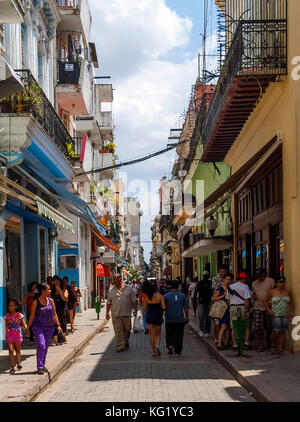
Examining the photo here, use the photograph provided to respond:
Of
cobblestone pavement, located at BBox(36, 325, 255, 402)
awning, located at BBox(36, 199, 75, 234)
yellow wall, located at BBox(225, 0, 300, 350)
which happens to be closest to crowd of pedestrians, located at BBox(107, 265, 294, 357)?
yellow wall, located at BBox(225, 0, 300, 350)

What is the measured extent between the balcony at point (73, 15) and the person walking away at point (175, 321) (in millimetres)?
13693

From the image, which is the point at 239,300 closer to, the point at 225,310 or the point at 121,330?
the point at 225,310

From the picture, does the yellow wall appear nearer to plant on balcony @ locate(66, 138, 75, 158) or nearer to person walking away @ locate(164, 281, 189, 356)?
person walking away @ locate(164, 281, 189, 356)

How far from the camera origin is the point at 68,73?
24.5 meters

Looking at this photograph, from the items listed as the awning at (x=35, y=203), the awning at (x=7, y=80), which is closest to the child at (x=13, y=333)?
the awning at (x=35, y=203)

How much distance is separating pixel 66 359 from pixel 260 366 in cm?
402

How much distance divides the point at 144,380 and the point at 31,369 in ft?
7.22

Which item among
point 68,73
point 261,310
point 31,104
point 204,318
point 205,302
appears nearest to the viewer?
point 261,310

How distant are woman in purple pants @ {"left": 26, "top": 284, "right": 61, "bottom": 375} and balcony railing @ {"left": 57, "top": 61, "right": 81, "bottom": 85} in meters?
13.7

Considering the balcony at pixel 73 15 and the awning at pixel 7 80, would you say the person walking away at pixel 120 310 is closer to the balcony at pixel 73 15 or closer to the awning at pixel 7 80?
the awning at pixel 7 80

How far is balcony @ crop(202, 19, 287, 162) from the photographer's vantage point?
13969mm

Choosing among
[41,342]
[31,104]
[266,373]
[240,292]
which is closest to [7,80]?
[31,104]
